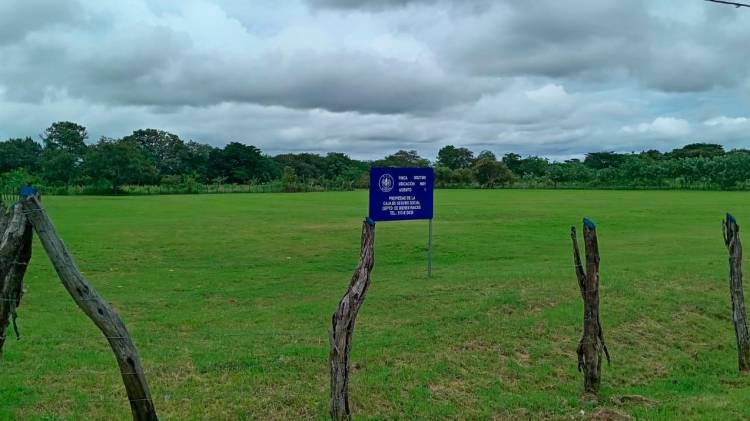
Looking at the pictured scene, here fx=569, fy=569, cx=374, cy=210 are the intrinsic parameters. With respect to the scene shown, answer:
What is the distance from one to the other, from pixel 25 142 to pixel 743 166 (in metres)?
126

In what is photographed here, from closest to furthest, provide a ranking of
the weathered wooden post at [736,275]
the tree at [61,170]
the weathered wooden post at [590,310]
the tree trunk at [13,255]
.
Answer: the tree trunk at [13,255] < the weathered wooden post at [590,310] < the weathered wooden post at [736,275] < the tree at [61,170]

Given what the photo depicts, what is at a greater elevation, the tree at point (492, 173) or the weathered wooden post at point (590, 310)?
the tree at point (492, 173)

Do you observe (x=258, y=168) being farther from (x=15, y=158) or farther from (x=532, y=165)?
(x=532, y=165)

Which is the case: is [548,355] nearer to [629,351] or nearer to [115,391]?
[629,351]

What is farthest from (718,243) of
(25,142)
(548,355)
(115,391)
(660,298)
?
(25,142)

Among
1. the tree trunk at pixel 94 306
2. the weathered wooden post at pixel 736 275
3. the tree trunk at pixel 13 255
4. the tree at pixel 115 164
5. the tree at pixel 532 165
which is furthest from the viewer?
the tree at pixel 532 165

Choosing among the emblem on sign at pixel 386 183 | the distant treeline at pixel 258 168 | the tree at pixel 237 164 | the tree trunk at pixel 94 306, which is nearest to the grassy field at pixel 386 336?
the tree trunk at pixel 94 306

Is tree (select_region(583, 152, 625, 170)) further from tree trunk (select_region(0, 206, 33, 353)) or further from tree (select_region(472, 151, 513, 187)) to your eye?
tree trunk (select_region(0, 206, 33, 353))

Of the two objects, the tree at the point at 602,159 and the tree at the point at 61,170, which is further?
the tree at the point at 602,159

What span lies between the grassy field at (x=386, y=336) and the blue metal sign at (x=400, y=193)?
173 centimetres

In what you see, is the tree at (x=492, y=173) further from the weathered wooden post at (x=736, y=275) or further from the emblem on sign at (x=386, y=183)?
the weathered wooden post at (x=736, y=275)

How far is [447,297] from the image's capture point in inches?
466

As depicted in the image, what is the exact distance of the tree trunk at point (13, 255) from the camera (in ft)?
16.1

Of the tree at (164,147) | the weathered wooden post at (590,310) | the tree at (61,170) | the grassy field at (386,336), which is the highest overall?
the tree at (164,147)
